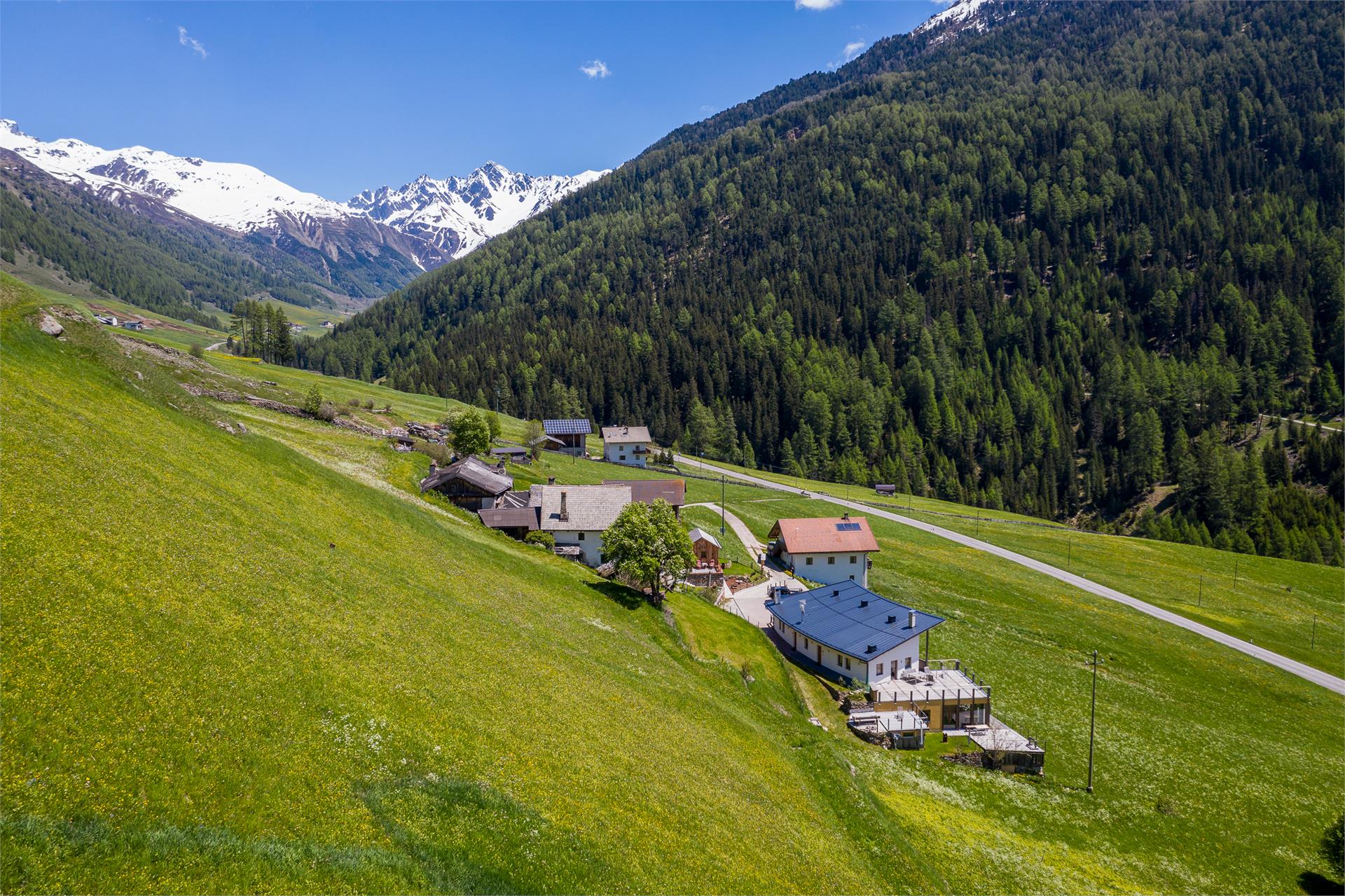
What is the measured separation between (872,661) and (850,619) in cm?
607

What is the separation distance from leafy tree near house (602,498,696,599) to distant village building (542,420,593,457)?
80.2 metres

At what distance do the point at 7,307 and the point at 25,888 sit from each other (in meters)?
36.7

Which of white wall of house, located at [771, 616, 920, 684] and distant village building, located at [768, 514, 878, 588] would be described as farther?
distant village building, located at [768, 514, 878, 588]

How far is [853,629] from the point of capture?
5522 centimetres

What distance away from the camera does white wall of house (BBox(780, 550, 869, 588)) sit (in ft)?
253

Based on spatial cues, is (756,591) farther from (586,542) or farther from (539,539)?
(539,539)

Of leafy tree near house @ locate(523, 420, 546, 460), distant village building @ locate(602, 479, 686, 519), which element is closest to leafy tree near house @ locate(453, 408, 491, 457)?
distant village building @ locate(602, 479, 686, 519)

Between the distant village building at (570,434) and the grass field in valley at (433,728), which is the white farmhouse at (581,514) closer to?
the grass field in valley at (433,728)

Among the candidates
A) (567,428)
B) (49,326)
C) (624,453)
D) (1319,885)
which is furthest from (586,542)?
(624,453)

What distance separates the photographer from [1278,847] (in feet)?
125

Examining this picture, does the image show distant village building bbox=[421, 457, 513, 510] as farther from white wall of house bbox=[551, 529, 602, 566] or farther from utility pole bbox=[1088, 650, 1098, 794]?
Result: utility pole bbox=[1088, 650, 1098, 794]

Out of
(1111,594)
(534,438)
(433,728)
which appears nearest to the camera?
(433,728)

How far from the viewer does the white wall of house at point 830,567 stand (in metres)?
77.1

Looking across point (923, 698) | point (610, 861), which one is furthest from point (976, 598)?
point (610, 861)
